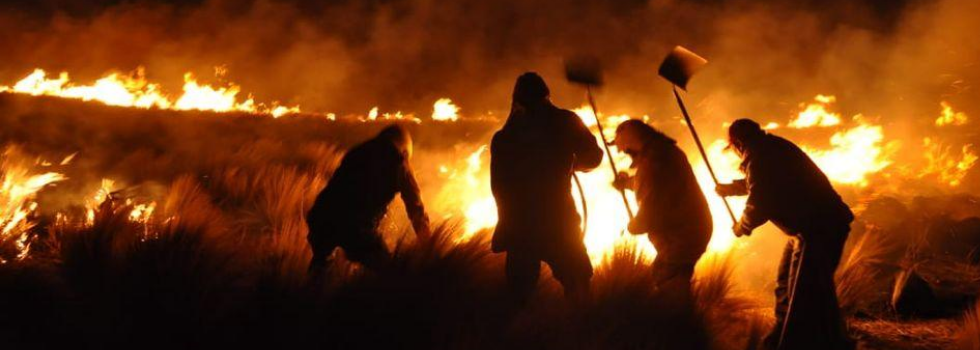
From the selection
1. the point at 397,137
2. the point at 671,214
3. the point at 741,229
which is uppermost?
the point at 397,137

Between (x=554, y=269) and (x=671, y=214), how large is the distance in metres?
A: 0.99

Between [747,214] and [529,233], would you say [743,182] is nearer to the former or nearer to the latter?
[747,214]

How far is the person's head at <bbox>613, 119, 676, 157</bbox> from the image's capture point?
4086mm

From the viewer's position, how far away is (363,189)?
12.4 ft

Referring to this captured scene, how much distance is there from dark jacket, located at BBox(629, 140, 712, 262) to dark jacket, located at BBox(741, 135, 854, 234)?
0.35m

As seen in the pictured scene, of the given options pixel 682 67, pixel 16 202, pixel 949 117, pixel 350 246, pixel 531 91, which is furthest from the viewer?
pixel 949 117

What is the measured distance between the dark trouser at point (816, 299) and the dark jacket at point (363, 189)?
2746 millimetres

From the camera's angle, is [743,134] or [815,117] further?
[815,117]

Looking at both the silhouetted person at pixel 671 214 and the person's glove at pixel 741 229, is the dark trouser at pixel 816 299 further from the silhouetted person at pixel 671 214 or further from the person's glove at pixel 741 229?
the silhouetted person at pixel 671 214

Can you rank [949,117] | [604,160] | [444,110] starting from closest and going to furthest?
[604,160], [949,117], [444,110]

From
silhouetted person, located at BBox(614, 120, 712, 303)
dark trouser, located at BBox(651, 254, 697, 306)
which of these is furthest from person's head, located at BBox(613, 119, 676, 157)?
dark trouser, located at BBox(651, 254, 697, 306)

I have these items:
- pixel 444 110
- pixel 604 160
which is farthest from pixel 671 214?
pixel 444 110

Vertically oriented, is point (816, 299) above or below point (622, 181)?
below

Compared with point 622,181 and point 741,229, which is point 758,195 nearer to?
point 741,229
